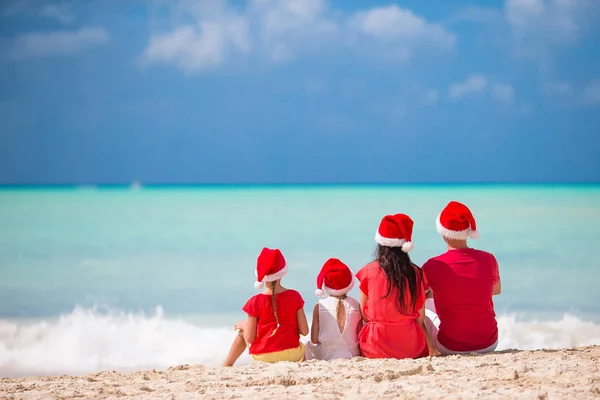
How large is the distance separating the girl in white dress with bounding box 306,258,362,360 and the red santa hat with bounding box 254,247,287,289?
238 mm

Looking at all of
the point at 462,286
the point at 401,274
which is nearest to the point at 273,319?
the point at 401,274

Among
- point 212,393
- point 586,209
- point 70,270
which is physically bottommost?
point 212,393

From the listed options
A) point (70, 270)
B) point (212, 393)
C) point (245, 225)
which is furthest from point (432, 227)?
point (212, 393)

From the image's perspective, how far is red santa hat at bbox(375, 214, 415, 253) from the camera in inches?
157

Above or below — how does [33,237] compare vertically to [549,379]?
above

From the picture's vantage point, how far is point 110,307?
7648 mm

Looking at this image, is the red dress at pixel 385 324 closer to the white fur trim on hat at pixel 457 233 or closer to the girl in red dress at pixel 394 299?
the girl in red dress at pixel 394 299

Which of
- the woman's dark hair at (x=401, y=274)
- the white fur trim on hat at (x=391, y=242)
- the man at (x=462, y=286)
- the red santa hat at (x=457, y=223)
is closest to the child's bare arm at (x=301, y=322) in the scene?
the woman's dark hair at (x=401, y=274)

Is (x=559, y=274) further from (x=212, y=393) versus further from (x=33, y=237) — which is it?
(x=33, y=237)

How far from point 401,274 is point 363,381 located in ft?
2.38

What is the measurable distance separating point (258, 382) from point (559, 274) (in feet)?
21.9

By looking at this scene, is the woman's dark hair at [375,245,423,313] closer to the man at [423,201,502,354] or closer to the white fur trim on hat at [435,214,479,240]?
the man at [423,201,502,354]

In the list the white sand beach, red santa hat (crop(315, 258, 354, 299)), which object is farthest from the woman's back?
the white sand beach

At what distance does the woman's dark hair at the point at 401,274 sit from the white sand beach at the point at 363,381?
329 millimetres
